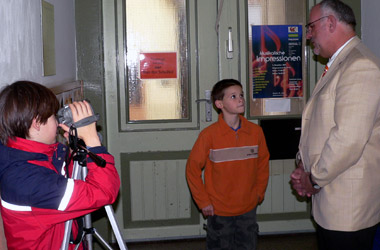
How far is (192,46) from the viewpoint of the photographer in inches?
150

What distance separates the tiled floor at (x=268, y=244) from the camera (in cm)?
376

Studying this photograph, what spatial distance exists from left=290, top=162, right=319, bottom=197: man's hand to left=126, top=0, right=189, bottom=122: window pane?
1685 mm

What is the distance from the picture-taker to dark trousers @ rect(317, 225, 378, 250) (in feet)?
6.84

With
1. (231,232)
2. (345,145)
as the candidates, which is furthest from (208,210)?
(345,145)

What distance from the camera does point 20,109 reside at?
1.49 metres

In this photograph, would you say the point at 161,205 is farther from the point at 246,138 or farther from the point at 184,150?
the point at 246,138

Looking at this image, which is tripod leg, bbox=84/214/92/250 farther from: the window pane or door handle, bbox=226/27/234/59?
door handle, bbox=226/27/234/59

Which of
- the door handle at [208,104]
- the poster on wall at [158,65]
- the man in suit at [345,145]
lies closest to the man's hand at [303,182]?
the man in suit at [345,145]

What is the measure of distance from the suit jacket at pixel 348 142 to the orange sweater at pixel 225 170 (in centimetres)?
79

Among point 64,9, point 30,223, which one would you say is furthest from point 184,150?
point 30,223

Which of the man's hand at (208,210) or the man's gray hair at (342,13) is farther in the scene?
the man's hand at (208,210)

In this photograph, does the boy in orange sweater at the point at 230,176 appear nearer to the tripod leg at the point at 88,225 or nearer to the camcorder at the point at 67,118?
the tripod leg at the point at 88,225

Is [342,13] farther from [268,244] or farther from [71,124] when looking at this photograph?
[268,244]

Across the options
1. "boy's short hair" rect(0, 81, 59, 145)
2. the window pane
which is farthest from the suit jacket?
the window pane
